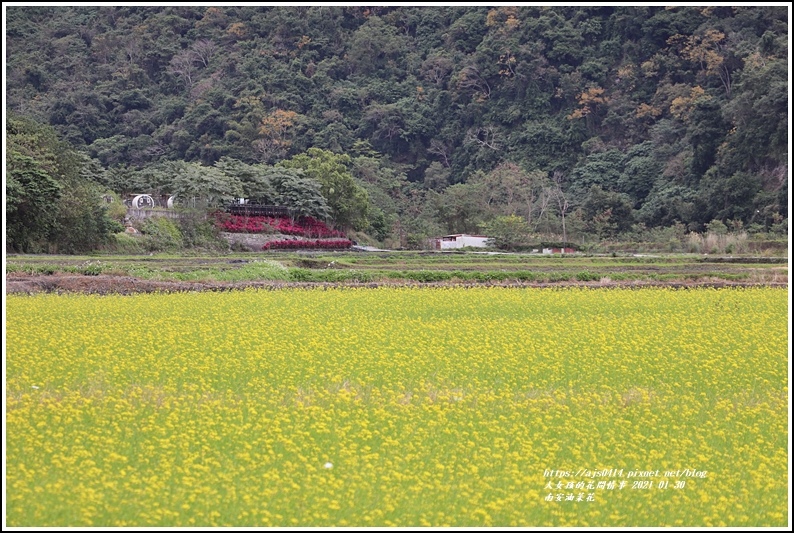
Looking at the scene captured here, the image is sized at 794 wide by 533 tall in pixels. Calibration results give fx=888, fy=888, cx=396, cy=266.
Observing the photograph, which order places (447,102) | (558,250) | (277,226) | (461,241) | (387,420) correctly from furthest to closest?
(447,102) → (461,241) → (277,226) → (558,250) → (387,420)

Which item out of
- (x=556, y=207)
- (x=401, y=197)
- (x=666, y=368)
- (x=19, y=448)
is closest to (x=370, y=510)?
(x=19, y=448)

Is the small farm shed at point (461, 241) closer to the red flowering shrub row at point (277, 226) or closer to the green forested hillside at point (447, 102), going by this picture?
the green forested hillside at point (447, 102)

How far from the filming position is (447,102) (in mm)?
91062

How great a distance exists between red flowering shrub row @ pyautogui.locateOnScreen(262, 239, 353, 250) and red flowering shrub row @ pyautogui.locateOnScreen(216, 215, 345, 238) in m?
2.27

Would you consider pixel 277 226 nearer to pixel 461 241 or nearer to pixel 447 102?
pixel 461 241

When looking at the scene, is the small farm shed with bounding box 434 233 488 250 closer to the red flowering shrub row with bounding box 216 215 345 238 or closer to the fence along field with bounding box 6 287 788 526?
the red flowering shrub row with bounding box 216 215 345 238

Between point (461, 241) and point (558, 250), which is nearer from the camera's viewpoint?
point (558, 250)

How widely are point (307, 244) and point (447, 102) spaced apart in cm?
4193

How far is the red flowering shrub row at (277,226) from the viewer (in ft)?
175

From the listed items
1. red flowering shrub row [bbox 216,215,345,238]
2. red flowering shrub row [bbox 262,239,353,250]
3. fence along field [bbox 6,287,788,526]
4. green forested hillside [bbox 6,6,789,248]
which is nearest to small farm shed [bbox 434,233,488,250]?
green forested hillside [bbox 6,6,789,248]

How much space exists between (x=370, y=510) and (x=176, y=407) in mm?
3480

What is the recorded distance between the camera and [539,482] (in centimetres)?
Answer: 784

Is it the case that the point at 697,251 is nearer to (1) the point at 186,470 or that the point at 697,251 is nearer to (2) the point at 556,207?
(2) the point at 556,207

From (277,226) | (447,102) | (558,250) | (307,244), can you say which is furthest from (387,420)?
(447,102)
